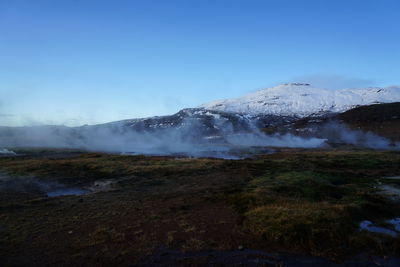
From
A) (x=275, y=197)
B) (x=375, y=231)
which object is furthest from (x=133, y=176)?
(x=375, y=231)

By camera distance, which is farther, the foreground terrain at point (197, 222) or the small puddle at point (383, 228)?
the small puddle at point (383, 228)

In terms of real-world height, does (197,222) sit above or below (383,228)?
above

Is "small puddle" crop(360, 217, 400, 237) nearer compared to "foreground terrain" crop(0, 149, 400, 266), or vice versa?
"foreground terrain" crop(0, 149, 400, 266)

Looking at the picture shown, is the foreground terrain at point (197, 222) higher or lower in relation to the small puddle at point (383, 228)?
higher

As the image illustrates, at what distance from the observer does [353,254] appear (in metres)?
10.4

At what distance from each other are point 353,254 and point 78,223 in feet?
41.2

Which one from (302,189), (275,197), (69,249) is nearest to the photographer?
(69,249)

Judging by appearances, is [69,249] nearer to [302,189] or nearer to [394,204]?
[302,189]

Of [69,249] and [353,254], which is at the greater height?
[69,249]

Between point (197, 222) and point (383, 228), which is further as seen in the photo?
point (197, 222)

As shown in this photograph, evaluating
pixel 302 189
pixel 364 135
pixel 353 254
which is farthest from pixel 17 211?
pixel 364 135

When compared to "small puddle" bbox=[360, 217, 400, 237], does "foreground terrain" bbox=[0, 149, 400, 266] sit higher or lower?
higher

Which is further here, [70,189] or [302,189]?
[70,189]

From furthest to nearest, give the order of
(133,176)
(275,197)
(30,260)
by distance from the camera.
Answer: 1. (133,176)
2. (275,197)
3. (30,260)
